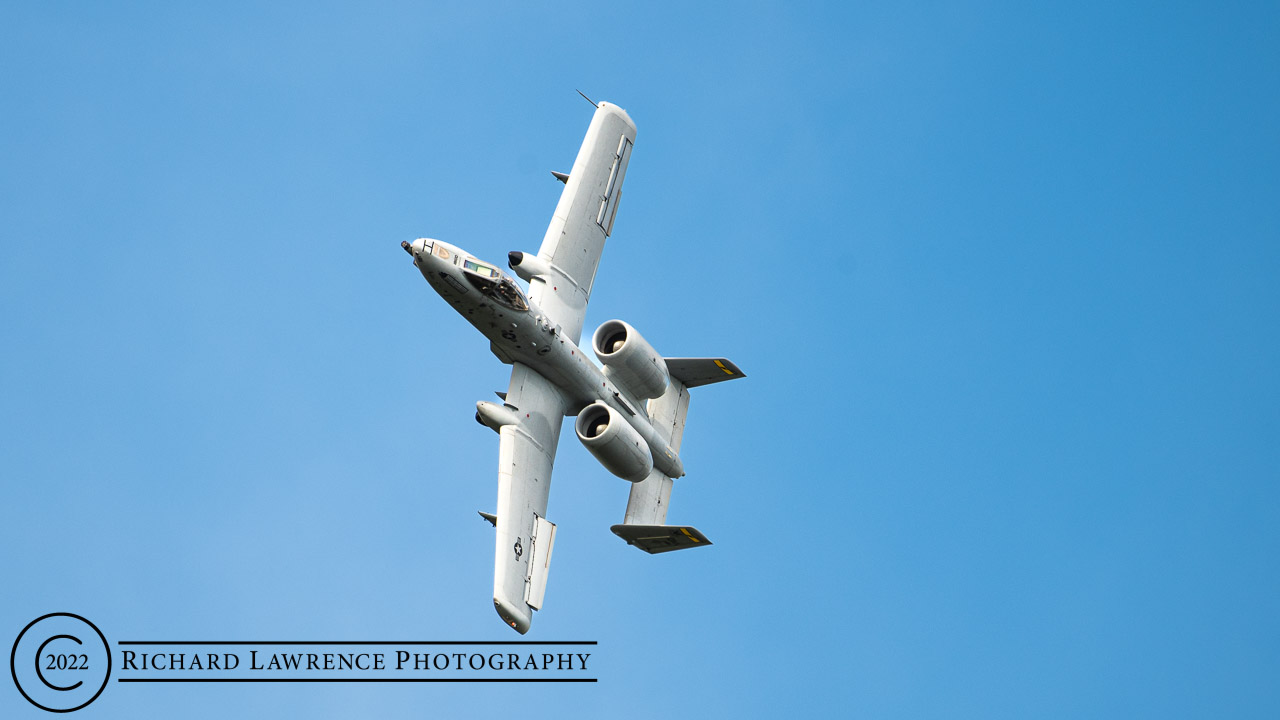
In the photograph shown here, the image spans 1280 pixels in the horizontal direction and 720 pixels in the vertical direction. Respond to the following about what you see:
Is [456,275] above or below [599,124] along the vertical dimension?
below

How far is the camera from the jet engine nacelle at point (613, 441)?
36.8m

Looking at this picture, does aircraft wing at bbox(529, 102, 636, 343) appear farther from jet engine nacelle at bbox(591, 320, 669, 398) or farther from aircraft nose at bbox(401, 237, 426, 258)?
aircraft nose at bbox(401, 237, 426, 258)

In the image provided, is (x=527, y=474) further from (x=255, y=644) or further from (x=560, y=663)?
(x=255, y=644)

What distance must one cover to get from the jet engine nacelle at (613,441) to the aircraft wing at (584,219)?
270cm

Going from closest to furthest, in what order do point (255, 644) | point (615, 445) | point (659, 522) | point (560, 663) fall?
point (255, 644), point (560, 663), point (615, 445), point (659, 522)

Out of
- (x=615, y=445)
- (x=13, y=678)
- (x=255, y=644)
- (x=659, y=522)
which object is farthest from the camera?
(x=659, y=522)

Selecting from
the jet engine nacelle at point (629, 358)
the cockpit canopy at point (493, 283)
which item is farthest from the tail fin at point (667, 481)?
the cockpit canopy at point (493, 283)

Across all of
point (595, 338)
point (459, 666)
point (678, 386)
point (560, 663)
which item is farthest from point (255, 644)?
point (678, 386)

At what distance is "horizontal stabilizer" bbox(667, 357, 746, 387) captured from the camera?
4103 centimetres

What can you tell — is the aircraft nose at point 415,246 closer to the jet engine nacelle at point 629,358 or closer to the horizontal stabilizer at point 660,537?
the jet engine nacelle at point 629,358

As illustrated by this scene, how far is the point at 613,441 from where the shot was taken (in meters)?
36.8

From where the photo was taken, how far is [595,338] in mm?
38656

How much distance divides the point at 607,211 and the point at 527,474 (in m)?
9.00

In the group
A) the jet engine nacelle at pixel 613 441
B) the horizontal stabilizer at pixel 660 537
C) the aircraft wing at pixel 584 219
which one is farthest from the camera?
the aircraft wing at pixel 584 219
